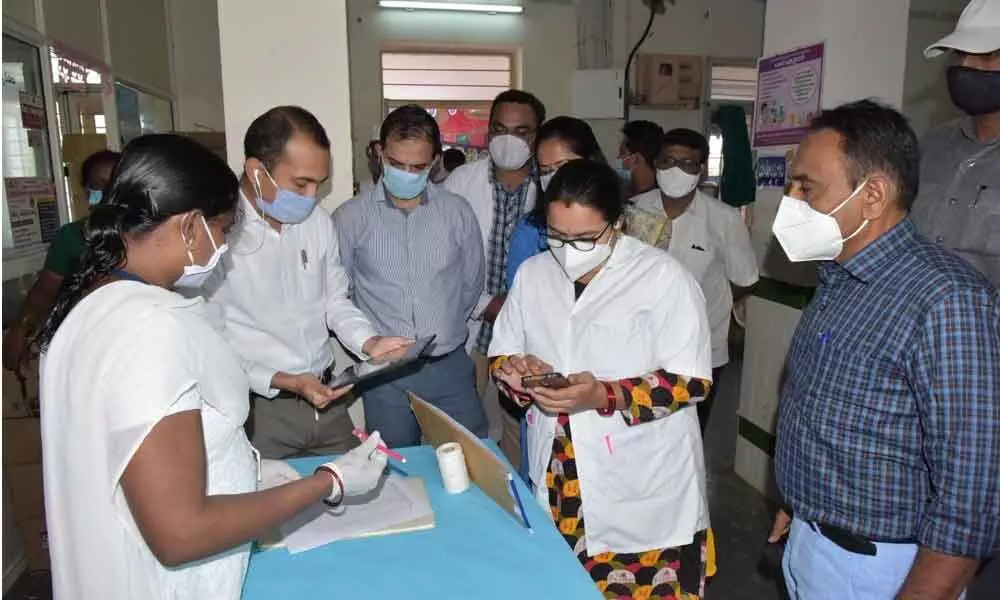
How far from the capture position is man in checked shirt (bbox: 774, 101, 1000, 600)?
45.7 inches

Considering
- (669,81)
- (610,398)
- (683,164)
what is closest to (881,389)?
(610,398)

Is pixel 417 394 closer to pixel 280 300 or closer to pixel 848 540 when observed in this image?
pixel 280 300

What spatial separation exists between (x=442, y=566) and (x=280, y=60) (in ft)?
6.12

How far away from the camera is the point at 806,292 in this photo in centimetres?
307

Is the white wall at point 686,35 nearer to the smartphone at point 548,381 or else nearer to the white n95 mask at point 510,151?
the white n95 mask at point 510,151

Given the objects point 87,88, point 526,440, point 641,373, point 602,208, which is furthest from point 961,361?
point 87,88

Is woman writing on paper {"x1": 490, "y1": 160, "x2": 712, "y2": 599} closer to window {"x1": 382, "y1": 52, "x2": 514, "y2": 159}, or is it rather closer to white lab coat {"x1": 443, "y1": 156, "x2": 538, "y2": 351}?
white lab coat {"x1": 443, "y1": 156, "x2": 538, "y2": 351}

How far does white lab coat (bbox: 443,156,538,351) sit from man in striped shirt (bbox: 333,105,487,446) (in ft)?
0.94

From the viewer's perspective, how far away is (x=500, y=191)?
2.78 m

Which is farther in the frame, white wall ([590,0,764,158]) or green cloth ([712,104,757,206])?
white wall ([590,0,764,158])

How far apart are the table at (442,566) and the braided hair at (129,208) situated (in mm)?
605

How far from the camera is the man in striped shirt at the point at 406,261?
90.3 inches

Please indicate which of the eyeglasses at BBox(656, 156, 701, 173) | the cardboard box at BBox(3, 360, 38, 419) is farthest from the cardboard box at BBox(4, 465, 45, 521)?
the eyeglasses at BBox(656, 156, 701, 173)

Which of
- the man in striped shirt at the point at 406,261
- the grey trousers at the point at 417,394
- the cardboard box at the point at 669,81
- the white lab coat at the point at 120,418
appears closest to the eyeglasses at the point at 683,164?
the man in striped shirt at the point at 406,261
